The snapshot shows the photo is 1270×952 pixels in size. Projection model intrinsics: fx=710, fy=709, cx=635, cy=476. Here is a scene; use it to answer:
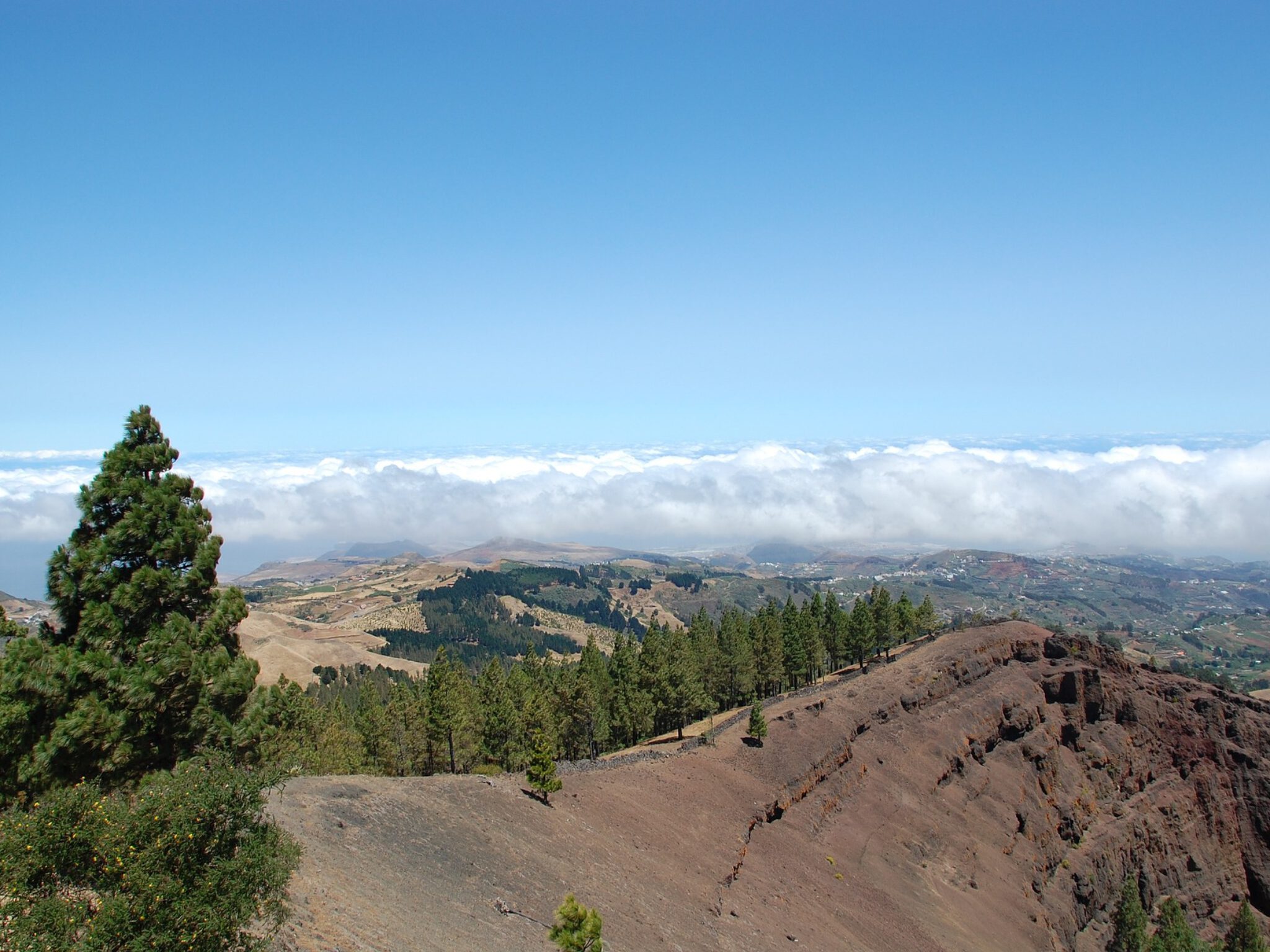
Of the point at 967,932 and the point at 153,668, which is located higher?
the point at 153,668

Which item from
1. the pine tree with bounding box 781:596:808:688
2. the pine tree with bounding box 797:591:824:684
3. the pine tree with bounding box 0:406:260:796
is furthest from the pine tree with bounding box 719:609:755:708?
the pine tree with bounding box 0:406:260:796

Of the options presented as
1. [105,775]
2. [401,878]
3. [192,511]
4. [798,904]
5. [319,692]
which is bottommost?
[319,692]

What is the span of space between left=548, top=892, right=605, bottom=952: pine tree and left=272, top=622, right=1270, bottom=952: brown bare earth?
4915 millimetres

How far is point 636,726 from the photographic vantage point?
221 ft

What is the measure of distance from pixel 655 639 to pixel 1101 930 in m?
47.9

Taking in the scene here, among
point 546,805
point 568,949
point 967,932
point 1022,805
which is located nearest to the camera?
point 568,949

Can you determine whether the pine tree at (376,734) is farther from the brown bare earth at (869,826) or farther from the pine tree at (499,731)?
the brown bare earth at (869,826)

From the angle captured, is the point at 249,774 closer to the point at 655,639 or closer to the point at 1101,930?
the point at 655,639

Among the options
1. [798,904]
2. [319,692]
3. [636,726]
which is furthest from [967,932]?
[319,692]

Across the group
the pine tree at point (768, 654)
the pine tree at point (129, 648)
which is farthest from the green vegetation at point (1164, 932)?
the pine tree at point (129, 648)

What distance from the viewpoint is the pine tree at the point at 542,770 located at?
129 feet

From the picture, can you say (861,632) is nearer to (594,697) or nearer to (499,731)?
(594,697)

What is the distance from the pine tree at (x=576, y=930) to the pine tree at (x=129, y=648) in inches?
418

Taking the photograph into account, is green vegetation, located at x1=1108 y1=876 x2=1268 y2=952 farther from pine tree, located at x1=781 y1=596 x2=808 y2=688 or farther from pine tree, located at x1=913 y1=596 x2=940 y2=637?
pine tree, located at x1=913 y1=596 x2=940 y2=637
